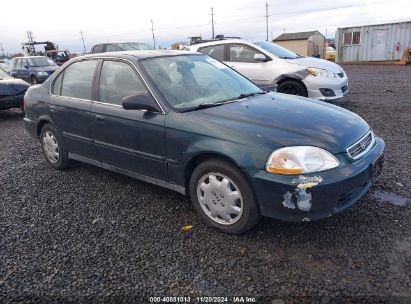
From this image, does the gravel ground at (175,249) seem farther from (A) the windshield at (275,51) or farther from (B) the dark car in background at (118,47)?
(B) the dark car in background at (118,47)

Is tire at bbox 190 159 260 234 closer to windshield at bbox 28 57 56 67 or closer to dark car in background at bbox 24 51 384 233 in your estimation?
dark car in background at bbox 24 51 384 233

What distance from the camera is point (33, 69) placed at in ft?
53.2

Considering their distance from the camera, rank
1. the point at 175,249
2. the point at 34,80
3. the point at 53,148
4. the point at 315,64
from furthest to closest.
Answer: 1. the point at 34,80
2. the point at 315,64
3. the point at 53,148
4. the point at 175,249

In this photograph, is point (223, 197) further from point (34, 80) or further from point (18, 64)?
point (18, 64)

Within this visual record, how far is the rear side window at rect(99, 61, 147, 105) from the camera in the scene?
11.9 ft

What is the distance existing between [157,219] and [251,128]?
1329 mm

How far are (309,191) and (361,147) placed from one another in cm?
80

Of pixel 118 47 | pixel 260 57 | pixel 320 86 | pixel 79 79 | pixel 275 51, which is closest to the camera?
pixel 79 79

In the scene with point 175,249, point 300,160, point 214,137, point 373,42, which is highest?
point 214,137

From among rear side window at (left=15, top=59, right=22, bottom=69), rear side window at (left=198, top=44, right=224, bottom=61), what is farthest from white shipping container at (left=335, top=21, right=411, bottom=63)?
rear side window at (left=15, top=59, right=22, bottom=69)

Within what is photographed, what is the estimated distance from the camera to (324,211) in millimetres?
2697

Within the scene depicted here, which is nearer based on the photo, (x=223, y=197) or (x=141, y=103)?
(x=223, y=197)

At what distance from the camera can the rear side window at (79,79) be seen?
13.6 feet

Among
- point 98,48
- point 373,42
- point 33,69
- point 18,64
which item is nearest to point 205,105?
point 98,48
